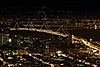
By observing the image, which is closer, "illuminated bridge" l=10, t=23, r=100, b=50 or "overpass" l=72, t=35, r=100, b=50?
"overpass" l=72, t=35, r=100, b=50

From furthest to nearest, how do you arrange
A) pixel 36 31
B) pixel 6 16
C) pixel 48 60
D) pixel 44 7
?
pixel 44 7 < pixel 6 16 < pixel 36 31 < pixel 48 60

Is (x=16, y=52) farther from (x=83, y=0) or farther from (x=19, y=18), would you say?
(x=83, y=0)

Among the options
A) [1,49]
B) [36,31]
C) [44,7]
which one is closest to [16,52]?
[1,49]

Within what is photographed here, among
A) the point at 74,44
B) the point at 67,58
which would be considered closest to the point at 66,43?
the point at 74,44

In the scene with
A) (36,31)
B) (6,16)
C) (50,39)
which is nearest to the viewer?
(50,39)

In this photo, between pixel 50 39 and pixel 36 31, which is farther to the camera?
pixel 36 31

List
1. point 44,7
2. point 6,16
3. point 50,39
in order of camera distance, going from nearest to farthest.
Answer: point 50,39, point 6,16, point 44,7

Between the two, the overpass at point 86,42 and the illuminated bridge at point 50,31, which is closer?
the overpass at point 86,42

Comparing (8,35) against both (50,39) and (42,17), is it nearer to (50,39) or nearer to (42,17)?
(50,39)

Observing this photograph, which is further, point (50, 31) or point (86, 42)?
point (50, 31)
